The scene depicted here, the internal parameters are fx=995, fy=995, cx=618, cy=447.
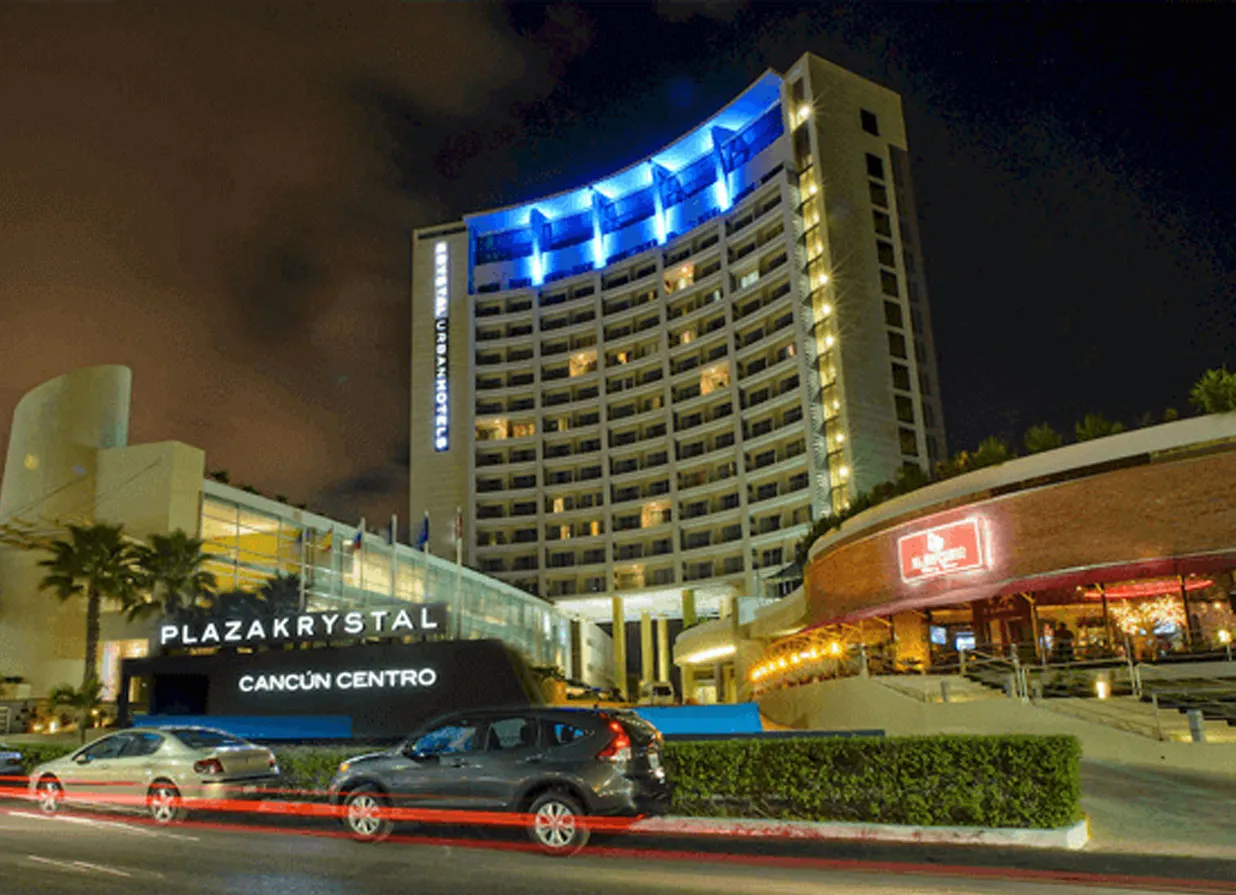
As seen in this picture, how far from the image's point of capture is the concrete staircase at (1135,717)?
64.9 feet

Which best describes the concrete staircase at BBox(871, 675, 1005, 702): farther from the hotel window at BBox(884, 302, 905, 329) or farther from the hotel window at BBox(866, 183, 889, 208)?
the hotel window at BBox(866, 183, 889, 208)

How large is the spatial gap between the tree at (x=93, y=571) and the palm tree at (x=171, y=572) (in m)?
0.79

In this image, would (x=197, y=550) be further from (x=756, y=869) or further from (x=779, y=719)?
(x=756, y=869)

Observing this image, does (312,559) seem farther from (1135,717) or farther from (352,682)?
(1135,717)

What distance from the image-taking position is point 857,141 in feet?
276

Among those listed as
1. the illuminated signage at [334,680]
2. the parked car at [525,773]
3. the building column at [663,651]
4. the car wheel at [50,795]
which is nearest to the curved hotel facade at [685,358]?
the building column at [663,651]

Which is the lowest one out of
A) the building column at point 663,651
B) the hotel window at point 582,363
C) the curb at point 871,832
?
the curb at point 871,832

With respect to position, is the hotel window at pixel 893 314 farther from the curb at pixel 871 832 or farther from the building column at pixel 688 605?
the curb at pixel 871 832

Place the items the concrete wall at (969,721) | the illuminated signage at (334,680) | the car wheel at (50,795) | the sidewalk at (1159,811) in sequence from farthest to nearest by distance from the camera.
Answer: the illuminated signage at (334,680) < the concrete wall at (969,721) < the car wheel at (50,795) < the sidewalk at (1159,811)

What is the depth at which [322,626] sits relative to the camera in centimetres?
2212

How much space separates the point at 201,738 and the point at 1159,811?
13530mm

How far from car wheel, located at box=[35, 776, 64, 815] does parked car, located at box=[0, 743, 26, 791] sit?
4.29 metres

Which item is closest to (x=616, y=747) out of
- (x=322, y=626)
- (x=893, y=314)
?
(x=322, y=626)

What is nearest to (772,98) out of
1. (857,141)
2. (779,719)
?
(857,141)
